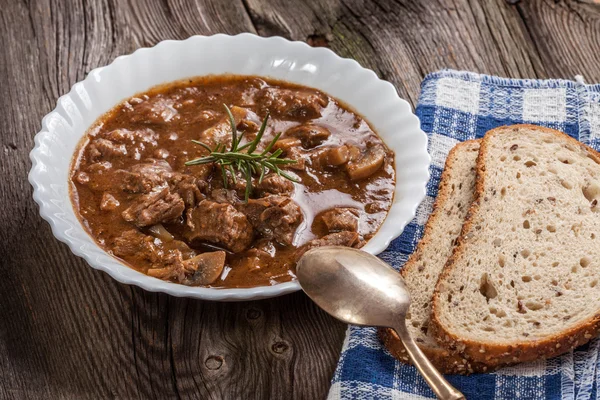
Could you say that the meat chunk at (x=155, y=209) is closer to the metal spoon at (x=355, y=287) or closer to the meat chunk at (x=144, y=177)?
the meat chunk at (x=144, y=177)

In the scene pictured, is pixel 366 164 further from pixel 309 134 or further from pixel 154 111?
pixel 154 111

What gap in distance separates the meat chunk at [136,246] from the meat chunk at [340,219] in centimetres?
86

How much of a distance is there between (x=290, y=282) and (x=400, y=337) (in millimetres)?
569

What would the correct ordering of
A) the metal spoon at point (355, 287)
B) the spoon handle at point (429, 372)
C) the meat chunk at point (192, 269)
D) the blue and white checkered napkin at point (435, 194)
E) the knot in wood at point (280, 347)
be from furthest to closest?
the knot in wood at point (280, 347)
the meat chunk at point (192, 269)
the blue and white checkered napkin at point (435, 194)
the metal spoon at point (355, 287)
the spoon handle at point (429, 372)

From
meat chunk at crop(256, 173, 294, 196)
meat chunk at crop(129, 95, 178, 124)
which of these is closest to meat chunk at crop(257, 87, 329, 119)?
meat chunk at crop(129, 95, 178, 124)

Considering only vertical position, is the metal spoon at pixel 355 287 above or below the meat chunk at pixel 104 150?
below

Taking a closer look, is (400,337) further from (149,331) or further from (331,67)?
(331,67)

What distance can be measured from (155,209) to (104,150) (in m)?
0.65

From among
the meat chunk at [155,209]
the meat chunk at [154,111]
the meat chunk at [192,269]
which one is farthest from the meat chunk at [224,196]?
the meat chunk at [154,111]

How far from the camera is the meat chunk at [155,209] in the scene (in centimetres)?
381

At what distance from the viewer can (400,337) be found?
3.27 metres

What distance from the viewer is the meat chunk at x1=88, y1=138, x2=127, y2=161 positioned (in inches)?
167

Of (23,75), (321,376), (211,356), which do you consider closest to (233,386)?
(211,356)

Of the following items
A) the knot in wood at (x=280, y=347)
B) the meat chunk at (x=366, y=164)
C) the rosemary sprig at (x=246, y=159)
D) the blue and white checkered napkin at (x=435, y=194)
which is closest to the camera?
the blue and white checkered napkin at (x=435, y=194)
